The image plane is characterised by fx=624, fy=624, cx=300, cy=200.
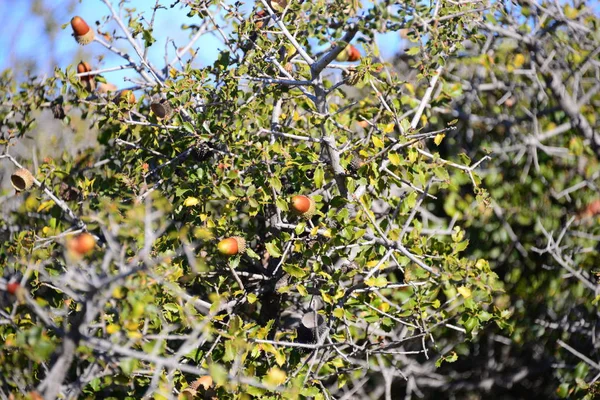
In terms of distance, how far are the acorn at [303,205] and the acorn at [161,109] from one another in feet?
1.84

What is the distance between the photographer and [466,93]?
3.44 metres

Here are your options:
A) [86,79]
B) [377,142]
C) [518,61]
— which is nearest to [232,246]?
[377,142]

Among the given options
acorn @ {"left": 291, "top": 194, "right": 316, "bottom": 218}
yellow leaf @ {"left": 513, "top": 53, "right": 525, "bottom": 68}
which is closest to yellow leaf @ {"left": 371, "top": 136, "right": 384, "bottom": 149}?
acorn @ {"left": 291, "top": 194, "right": 316, "bottom": 218}

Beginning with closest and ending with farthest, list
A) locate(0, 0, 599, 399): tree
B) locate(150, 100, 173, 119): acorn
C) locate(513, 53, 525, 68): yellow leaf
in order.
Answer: locate(0, 0, 599, 399): tree, locate(150, 100, 173, 119): acorn, locate(513, 53, 525, 68): yellow leaf

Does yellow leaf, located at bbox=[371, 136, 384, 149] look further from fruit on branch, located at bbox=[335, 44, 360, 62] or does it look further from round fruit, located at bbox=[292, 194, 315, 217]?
fruit on branch, located at bbox=[335, 44, 360, 62]

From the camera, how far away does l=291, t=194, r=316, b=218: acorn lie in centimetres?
188

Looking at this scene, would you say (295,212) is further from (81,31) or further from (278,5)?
(81,31)

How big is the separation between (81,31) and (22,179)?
2.18 feet

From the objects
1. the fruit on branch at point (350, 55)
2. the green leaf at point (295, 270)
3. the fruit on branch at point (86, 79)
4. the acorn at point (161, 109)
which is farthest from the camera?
the fruit on branch at point (350, 55)

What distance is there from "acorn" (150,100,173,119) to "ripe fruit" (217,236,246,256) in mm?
505

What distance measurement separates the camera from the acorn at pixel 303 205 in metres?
1.88

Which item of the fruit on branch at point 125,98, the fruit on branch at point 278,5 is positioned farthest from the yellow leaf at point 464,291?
the fruit on branch at point 125,98

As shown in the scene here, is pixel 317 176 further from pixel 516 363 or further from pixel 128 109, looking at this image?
pixel 516 363

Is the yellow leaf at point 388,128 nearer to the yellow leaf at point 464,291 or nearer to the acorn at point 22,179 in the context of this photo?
the yellow leaf at point 464,291
